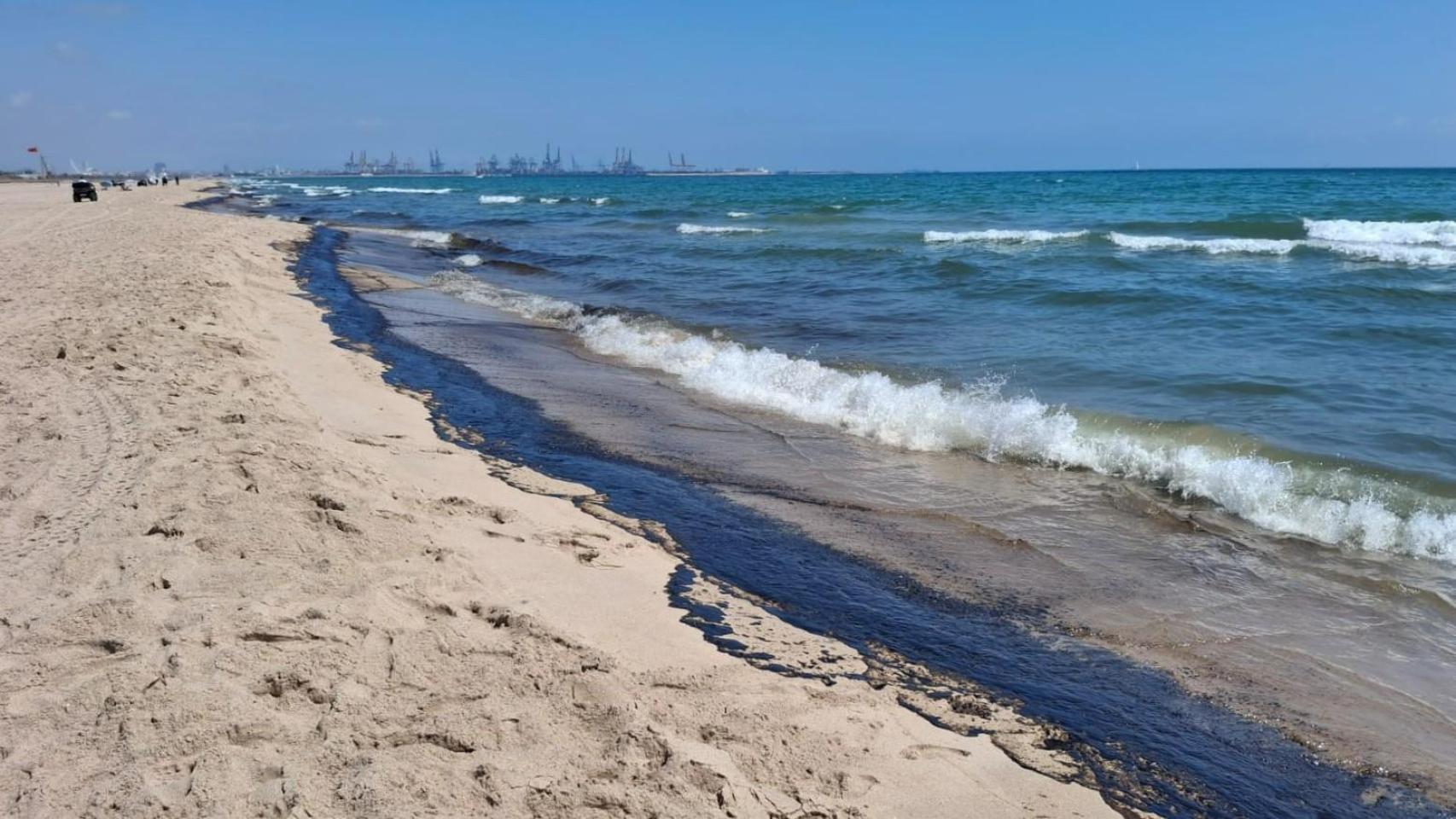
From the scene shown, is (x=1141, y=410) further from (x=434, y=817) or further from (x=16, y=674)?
(x=16, y=674)

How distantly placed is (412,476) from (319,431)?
2.66ft

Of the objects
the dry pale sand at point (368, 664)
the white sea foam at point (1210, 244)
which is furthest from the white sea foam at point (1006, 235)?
the dry pale sand at point (368, 664)

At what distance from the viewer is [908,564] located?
504 centimetres

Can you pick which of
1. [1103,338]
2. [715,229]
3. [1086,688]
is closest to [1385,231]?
[1103,338]

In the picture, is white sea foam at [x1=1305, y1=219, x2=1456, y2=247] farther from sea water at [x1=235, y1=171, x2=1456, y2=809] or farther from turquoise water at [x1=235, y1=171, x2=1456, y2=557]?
sea water at [x1=235, y1=171, x2=1456, y2=809]

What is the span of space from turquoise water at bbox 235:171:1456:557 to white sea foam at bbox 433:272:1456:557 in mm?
23

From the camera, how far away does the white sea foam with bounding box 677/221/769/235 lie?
101ft

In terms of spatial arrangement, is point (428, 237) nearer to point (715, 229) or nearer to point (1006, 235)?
point (715, 229)

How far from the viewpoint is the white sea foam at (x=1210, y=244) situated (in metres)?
19.7

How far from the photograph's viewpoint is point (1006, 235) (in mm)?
24562

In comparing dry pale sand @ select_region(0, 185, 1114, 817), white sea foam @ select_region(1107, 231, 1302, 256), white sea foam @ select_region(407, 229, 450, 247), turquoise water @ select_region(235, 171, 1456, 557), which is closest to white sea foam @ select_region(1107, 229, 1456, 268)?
white sea foam @ select_region(1107, 231, 1302, 256)

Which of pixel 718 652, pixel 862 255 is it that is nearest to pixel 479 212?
pixel 862 255

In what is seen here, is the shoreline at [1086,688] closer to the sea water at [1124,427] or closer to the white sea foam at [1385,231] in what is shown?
the sea water at [1124,427]

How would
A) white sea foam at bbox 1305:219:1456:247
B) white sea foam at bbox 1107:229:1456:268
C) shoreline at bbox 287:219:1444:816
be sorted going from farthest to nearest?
white sea foam at bbox 1305:219:1456:247, white sea foam at bbox 1107:229:1456:268, shoreline at bbox 287:219:1444:816
